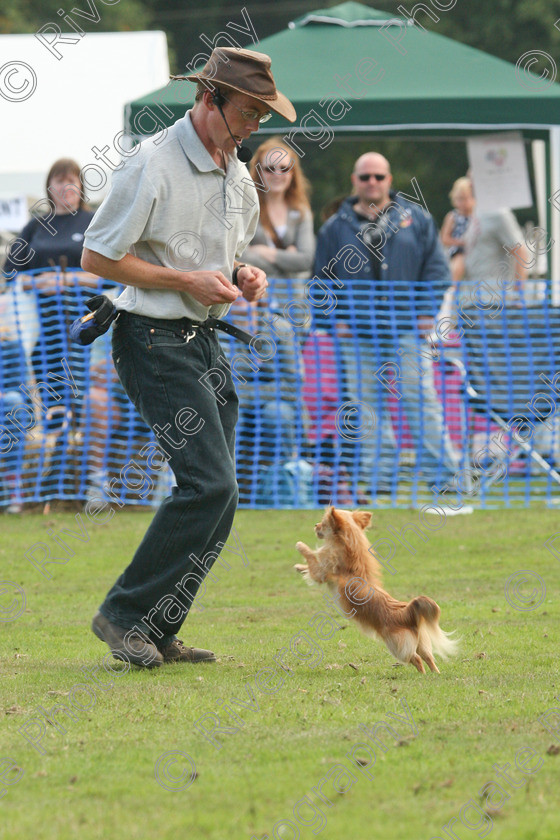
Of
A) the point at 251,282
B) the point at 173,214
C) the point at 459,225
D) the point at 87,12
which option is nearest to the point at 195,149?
the point at 173,214

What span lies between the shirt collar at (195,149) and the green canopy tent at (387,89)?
17.3 ft

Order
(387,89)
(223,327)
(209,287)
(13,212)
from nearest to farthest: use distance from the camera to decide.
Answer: (209,287) < (223,327) < (387,89) < (13,212)

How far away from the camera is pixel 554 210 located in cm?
1161

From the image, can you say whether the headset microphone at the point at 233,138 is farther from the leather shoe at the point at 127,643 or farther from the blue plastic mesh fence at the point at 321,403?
the blue plastic mesh fence at the point at 321,403

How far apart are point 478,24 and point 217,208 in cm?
2865

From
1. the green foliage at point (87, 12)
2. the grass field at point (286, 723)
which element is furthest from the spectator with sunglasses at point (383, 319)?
the green foliage at point (87, 12)

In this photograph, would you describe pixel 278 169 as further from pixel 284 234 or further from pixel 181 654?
pixel 181 654

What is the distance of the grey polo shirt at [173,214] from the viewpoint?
430 cm

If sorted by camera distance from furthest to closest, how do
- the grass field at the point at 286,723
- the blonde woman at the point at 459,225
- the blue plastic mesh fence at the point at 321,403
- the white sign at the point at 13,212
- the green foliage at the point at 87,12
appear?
the green foliage at the point at 87,12, the white sign at the point at 13,212, the blonde woman at the point at 459,225, the blue plastic mesh fence at the point at 321,403, the grass field at the point at 286,723

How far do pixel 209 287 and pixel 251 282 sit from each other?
0.33 metres

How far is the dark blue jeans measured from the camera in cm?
440

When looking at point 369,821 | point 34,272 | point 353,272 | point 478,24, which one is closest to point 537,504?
point 353,272

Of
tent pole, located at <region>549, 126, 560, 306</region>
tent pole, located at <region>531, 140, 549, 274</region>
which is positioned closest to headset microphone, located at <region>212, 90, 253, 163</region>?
tent pole, located at <region>549, 126, 560, 306</region>

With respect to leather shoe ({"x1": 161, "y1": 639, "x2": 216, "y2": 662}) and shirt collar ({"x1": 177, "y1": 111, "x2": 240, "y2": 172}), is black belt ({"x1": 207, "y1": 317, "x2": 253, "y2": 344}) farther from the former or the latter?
leather shoe ({"x1": 161, "y1": 639, "x2": 216, "y2": 662})
